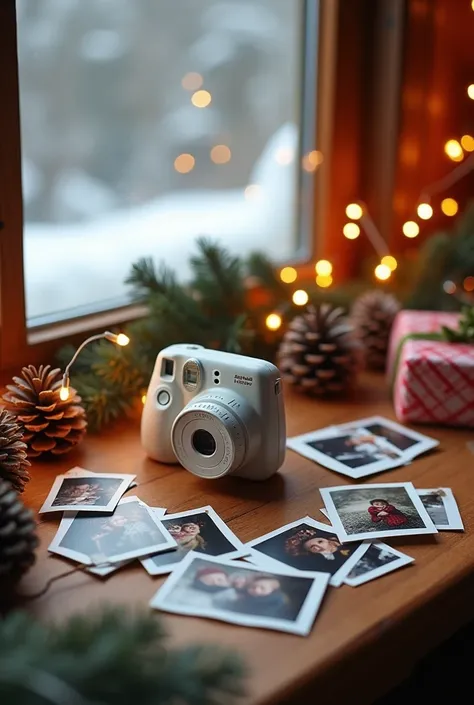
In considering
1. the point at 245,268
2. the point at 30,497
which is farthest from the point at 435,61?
the point at 30,497

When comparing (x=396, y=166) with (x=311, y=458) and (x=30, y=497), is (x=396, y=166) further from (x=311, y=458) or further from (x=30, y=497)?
(x=30, y=497)

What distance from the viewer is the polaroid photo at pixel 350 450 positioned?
1.12 m

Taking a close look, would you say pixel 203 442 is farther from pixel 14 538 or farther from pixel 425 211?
pixel 425 211

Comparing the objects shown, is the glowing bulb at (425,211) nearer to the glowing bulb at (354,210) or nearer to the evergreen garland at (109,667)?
the glowing bulb at (354,210)

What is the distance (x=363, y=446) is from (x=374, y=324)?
1.17 feet

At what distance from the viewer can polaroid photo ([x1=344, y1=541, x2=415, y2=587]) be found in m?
0.87

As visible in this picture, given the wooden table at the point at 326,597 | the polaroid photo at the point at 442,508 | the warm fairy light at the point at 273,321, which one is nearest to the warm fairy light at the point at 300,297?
the warm fairy light at the point at 273,321

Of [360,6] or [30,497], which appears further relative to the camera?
[360,6]

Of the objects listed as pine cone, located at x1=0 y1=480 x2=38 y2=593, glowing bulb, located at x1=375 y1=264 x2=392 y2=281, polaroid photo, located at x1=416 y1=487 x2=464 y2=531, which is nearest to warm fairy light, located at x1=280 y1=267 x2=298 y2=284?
glowing bulb, located at x1=375 y1=264 x2=392 y2=281

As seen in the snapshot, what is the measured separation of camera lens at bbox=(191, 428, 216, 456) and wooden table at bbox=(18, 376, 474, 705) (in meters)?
0.05

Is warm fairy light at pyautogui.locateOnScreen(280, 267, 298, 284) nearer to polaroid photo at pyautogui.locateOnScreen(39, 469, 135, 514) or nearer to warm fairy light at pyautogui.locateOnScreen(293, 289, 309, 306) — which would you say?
warm fairy light at pyautogui.locateOnScreen(293, 289, 309, 306)

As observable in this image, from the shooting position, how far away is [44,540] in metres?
0.92

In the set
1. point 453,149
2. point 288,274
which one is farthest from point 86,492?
point 453,149

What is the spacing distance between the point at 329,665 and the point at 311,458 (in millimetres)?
421
